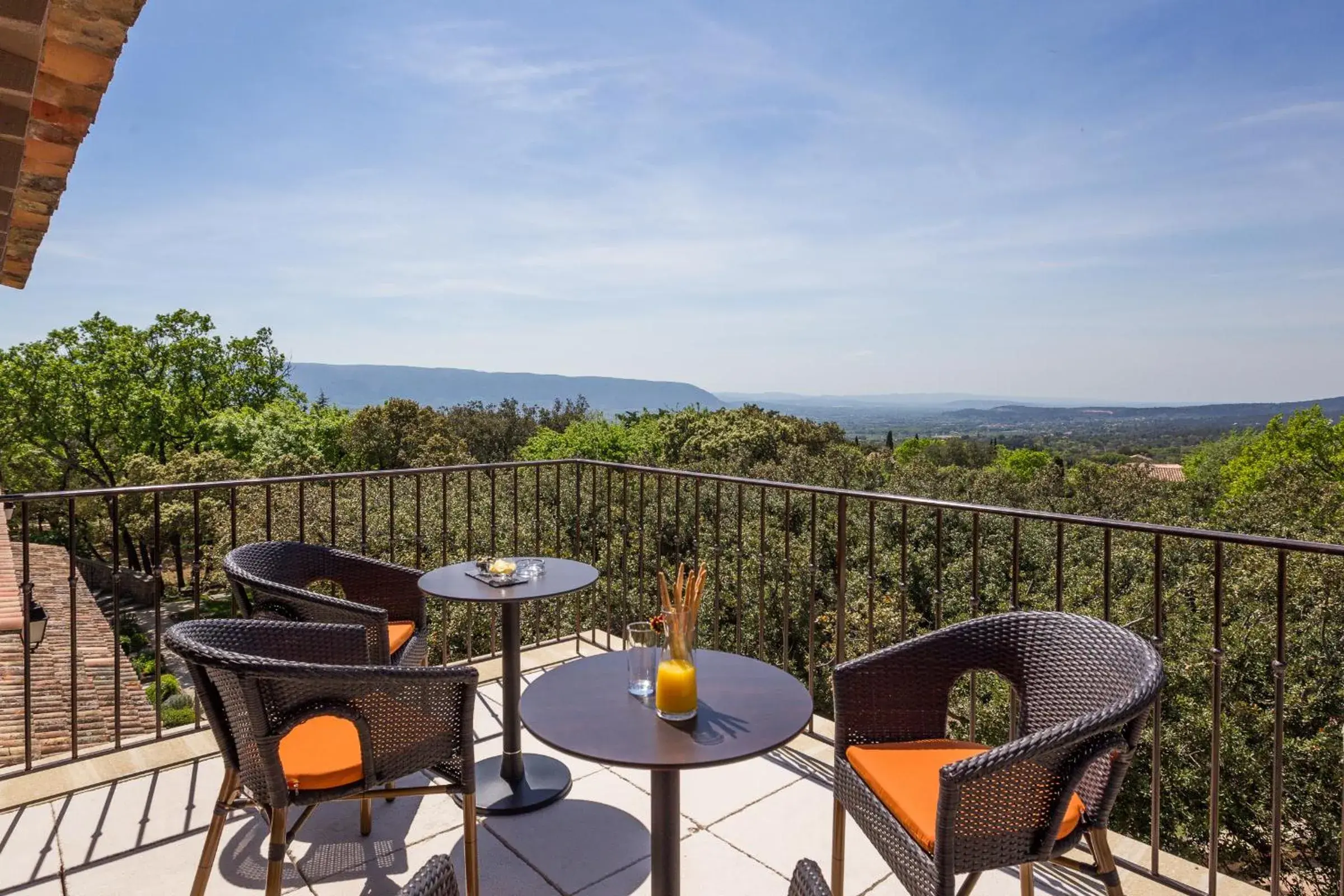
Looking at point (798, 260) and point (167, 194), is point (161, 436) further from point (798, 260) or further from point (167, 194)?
point (798, 260)

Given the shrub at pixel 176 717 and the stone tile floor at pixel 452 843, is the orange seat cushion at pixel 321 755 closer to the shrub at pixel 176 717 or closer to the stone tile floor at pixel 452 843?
the stone tile floor at pixel 452 843

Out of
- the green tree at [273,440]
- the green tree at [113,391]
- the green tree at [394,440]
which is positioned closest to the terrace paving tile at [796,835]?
the green tree at [273,440]

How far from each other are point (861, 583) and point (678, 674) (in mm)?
11562

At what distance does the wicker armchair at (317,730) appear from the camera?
1628 mm

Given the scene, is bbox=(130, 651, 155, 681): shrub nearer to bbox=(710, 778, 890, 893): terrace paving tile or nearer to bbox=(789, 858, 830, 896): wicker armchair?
bbox=(710, 778, 890, 893): terrace paving tile

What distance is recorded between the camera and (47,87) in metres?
1.86

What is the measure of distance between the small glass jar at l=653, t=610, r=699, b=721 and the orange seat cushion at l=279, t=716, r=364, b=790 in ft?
2.50

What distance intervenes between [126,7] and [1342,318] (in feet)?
98.4

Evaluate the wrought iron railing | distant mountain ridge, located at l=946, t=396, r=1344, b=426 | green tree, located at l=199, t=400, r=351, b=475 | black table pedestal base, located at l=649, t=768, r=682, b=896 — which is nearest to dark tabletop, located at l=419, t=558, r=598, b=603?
the wrought iron railing

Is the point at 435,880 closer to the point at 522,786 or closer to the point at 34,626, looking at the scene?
the point at 522,786

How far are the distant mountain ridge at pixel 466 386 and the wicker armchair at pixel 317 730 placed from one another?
463 feet

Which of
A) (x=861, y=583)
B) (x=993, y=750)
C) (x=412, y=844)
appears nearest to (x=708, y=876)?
(x=412, y=844)

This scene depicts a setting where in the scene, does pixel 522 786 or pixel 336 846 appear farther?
pixel 522 786

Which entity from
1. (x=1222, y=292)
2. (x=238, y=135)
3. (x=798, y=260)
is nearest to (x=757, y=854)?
(x=238, y=135)
